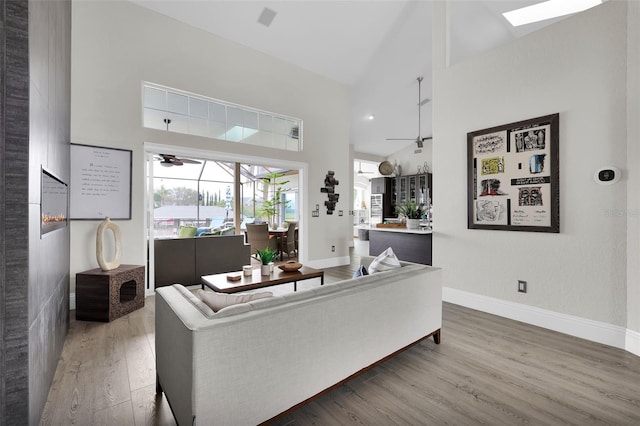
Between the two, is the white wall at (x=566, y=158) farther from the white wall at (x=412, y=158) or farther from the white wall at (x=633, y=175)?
the white wall at (x=412, y=158)

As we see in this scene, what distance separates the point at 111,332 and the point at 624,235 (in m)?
4.67

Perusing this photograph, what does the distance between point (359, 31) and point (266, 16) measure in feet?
5.24

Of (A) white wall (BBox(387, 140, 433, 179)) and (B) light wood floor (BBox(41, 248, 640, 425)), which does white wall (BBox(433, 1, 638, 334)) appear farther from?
(A) white wall (BBox(387, 140, 433, 179))

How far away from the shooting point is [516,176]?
10.1 feet

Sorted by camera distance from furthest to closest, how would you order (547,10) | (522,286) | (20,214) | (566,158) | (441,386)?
(547,10), (522,286), (566,158), (441,386), (20,214)

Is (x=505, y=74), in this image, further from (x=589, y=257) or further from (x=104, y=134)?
(x=104, y=134)

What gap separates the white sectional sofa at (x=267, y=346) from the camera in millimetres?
1247

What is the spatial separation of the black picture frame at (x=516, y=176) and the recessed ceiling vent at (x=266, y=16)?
3228mm

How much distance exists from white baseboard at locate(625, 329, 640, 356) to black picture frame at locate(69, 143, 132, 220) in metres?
5.28

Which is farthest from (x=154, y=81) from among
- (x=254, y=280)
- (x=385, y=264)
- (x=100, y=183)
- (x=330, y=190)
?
(x=385, y=264)

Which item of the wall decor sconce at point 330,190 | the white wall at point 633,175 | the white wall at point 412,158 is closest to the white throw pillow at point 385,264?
the white wall at point 633,175

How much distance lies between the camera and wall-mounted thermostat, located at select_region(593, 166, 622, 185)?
249 centimetres

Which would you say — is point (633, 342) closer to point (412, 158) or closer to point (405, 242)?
point (405, 242)

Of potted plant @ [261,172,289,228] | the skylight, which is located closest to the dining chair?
potted plant @ [261,172,289,228]
